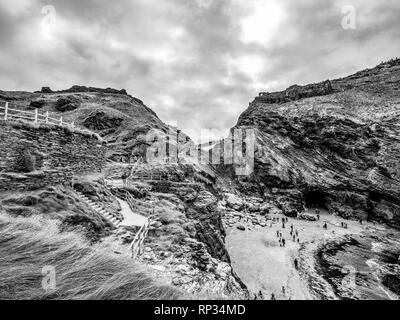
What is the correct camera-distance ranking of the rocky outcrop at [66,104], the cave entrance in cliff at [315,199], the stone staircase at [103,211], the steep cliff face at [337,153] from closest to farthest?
the stone staircase at [103,211] → the steep cliff face at [337,153] → the rocky outcrop at [66,104] → the cave entrance in cliff at [315,199]

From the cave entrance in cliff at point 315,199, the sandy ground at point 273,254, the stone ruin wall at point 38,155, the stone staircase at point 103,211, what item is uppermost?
the stone ruin wall at point 38,155

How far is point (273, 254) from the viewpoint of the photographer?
2412 centimetres

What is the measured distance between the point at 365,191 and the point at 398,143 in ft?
43.5

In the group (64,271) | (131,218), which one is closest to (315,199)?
(131,218)

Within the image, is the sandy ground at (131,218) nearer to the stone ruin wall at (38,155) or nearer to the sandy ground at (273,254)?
the stone ruin wall at (38,155)

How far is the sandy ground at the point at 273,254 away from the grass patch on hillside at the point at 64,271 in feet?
51.7

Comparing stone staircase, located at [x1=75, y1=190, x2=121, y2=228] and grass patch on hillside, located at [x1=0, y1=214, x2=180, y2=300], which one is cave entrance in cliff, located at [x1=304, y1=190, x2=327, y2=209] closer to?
stone staircase, located at [x1=75, y1=190, x2=121, y2=228]

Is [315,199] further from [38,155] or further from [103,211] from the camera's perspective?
[38,155]

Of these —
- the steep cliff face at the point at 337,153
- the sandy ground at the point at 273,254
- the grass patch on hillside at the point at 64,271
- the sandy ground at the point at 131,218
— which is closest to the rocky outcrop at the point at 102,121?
the sandy ground at the point at 273,254

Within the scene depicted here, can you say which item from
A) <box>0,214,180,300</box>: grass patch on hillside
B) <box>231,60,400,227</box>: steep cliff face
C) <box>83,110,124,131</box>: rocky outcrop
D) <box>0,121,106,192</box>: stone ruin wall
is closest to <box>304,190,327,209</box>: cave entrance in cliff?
<box>231,60,400,227</box>: steep cliff face

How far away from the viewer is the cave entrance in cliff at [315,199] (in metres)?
49.7

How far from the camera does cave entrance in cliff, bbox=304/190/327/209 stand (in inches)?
1956

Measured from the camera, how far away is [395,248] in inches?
1107
